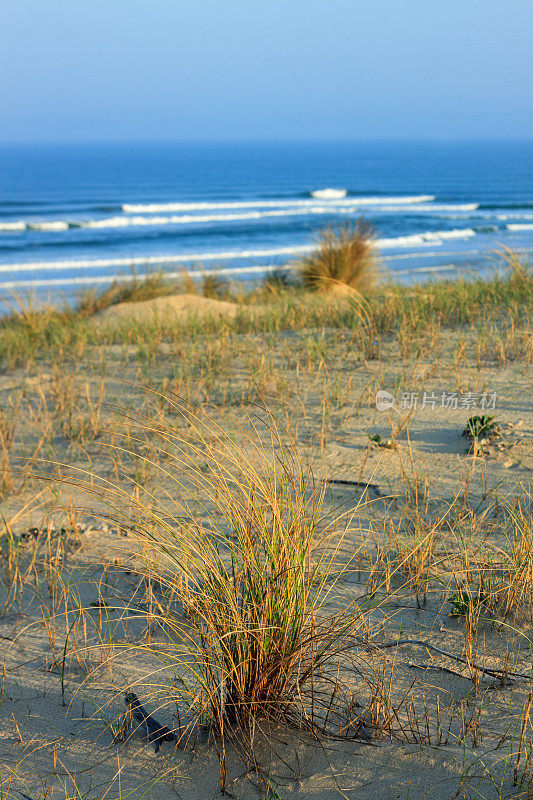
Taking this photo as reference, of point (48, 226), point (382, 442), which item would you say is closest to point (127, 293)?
point (382, 442)

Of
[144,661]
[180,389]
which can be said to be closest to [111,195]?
[180,389]

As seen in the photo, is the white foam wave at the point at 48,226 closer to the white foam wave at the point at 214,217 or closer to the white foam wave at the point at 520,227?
the white foam wave at the point at 214,217

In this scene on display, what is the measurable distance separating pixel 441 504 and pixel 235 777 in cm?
161

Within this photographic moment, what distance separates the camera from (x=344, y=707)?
185cm

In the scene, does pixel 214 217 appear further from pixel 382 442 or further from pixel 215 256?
pixel 382 442

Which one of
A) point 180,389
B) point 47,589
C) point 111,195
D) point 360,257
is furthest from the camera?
point 111,195

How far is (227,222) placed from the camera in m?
29.1

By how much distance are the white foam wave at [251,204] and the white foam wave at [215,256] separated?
11.8 m

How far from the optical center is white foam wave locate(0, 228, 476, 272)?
1966 centimetres

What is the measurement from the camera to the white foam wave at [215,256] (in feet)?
64.5

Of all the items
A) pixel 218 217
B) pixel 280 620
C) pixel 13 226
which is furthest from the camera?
pixel 218 217

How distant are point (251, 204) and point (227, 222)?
7.04 m

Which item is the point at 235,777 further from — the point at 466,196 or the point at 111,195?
the point at 466,196

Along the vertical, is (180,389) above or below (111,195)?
below
